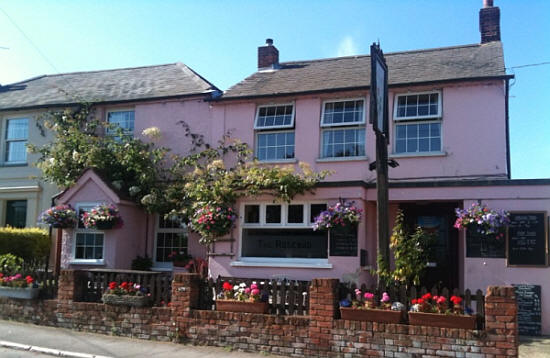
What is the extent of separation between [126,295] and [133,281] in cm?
40

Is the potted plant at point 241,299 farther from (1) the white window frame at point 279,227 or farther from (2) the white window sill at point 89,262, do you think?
(2) the white window sill at point 89,262

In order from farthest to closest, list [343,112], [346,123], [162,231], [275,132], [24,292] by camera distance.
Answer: [162,231]
[275,132]
[343,112]
[346,123]
[24,292]

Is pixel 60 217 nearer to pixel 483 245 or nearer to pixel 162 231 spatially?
pixel 162 231

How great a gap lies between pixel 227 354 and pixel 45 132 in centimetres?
1129

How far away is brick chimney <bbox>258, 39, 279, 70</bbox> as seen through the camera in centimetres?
1625

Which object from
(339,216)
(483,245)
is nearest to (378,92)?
(339,216)

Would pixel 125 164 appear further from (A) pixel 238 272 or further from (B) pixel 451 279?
(B) pixel 451 279

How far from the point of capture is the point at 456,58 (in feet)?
44.9

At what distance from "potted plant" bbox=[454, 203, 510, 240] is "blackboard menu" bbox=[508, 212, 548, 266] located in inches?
9.1

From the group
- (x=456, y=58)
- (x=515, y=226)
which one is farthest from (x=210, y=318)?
(x=456, y=58)

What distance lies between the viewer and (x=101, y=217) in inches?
511

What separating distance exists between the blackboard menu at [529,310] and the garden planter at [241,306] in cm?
505

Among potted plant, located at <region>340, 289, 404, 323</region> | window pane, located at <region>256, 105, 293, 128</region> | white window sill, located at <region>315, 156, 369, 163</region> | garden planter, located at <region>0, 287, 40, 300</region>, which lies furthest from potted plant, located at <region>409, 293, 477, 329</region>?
garden planter, located at <region>0, 287, 40, 300</region>

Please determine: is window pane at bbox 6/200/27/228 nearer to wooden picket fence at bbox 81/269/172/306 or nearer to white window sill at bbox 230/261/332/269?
wooden picket fence at bbox 81/269/172/306
